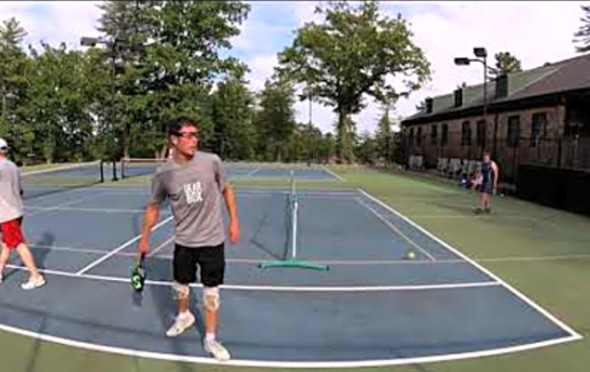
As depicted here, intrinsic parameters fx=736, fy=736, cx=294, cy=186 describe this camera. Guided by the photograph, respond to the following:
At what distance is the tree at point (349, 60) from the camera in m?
53.5

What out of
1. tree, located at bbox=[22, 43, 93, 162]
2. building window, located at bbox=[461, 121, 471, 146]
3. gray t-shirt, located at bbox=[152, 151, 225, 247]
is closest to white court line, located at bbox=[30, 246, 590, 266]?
gray t-shirt, located at bbox=[152, 151, 225, 247]

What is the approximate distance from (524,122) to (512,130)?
4.93ft

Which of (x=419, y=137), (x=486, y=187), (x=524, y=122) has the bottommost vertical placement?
(x=486, y=187)

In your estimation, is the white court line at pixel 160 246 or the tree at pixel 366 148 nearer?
the white court line at pixel 160 246

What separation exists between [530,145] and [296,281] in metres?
21.3

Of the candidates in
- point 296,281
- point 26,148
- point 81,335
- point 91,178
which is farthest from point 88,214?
point 26,148

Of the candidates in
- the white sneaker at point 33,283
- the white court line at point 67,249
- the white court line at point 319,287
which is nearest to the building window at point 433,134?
the white court line at point 67,249

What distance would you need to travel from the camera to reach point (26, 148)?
46.8 meters

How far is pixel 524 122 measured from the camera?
30.4m

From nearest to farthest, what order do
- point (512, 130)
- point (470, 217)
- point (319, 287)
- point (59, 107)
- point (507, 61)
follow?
point (319, 287) → point (470, 217) → point (512, 130) → point (59, 107) → point (507, 61)

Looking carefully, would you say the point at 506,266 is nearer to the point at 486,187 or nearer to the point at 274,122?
the point at 486,187

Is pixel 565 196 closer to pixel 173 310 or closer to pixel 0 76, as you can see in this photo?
pixel 173 310

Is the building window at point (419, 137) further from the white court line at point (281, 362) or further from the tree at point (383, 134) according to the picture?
the white court line at point (281, 362)

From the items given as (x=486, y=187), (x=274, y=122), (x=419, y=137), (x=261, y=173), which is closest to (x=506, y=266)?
(x=486, y=187)
